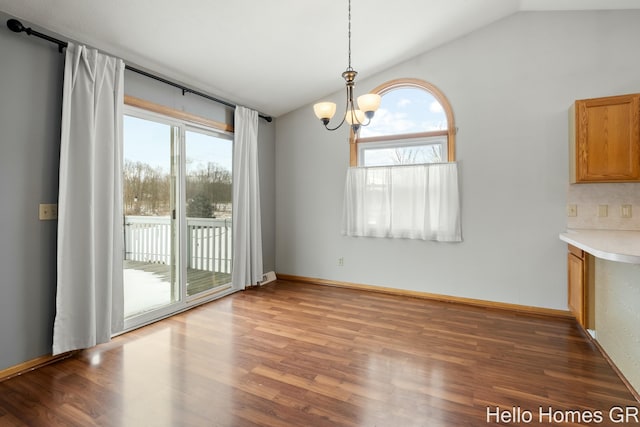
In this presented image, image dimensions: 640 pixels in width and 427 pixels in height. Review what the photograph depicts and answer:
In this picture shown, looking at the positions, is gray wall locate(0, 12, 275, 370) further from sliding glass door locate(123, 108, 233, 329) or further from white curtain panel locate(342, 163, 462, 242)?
white curtain panel locate(342, 163, 462, 242)

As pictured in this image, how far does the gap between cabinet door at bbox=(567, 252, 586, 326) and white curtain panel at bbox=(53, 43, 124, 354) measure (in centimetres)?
402

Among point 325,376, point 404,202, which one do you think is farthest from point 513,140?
point 325,376

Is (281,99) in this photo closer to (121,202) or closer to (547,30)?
(121,202)

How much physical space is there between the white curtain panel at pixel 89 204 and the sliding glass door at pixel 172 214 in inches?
13.0

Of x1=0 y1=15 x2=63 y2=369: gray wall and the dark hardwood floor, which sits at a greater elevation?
x1=0 y1=15 x2=63 y2=369: gray wall

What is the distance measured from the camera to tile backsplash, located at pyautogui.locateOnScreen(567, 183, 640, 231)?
3.18 m

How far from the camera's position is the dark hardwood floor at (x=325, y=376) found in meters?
1.85

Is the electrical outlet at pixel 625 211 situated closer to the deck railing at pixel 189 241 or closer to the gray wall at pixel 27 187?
the deck railing at pixel 189 241

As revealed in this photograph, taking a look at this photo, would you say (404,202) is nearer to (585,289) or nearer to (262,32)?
(585,289)

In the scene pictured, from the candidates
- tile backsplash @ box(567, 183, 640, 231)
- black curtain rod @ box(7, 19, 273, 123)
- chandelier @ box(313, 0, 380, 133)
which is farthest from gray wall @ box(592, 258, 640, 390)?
black curtain rod @ box(7, 19, 273, 123)

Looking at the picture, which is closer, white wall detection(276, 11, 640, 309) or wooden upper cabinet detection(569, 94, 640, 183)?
wooden upper cabinet detection(569, 94, 640, 183)

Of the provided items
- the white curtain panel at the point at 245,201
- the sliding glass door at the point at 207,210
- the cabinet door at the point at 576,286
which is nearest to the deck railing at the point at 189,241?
the sliding glass door at the point at 207,210

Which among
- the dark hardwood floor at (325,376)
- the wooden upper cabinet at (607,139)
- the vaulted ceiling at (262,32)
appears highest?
the vaulted ceiling at (262,32)

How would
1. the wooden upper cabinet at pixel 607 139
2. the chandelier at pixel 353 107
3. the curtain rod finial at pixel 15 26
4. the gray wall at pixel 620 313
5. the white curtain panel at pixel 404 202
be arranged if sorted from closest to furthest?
the gray wall at pixel 620 313 < the curtain rod finial at pixel 15 26 < the chandelier at pixel 353 107 < the wooden upper cabinet at pixel 607 139 < the white curtain panel at pixel 404 202
